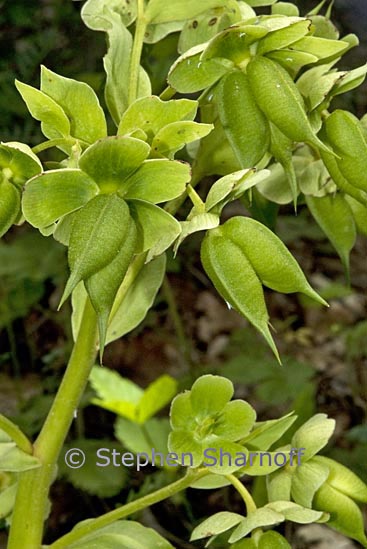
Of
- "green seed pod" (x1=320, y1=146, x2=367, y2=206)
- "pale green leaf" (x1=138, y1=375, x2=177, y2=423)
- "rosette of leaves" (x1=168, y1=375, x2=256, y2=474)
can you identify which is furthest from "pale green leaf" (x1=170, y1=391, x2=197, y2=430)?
"pale green leaf" (x1=138, y1=375, x2=177, y2=423)

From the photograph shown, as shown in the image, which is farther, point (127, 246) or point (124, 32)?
point (124, 32)

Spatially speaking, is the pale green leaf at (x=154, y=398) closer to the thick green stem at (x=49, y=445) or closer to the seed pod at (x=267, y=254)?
the thick green stem at (x=49, y=445)

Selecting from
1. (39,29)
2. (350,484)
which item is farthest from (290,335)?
(350,484)

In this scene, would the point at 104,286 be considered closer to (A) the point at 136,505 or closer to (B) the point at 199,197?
(B) the point at 199,197

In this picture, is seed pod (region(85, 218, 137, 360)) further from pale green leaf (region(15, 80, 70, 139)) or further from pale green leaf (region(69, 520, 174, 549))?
pale green leaf (region(69, 520, 174, 549))

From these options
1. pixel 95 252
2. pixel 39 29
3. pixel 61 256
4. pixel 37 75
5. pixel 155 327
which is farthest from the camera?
pixel 39 29

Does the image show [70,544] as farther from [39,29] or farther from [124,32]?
[39,29]
